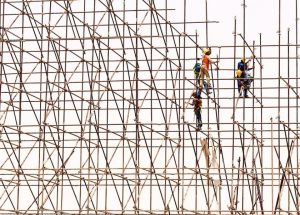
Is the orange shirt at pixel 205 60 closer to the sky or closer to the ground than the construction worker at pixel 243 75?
closer to the sky

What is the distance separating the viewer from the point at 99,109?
36406 mm

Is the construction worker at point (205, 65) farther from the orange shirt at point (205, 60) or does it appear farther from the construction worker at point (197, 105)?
the construction worker at point (197, 105)

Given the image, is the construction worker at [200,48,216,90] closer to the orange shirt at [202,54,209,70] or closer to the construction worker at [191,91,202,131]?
the orange shirt at [202,54,209,70]

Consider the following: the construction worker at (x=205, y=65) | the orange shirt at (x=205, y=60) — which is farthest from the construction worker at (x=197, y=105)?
the orange shirt at (x=205, y=60)

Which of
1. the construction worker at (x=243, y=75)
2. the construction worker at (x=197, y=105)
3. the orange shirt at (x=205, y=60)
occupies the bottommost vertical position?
the construction worker at (x=197, y=105)

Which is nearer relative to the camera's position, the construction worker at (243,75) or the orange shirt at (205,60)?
the construction worker at (243,75)

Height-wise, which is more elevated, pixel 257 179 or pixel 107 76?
pixel 107 76

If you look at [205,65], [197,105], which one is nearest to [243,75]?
[205,65]

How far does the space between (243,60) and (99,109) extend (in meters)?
3.67

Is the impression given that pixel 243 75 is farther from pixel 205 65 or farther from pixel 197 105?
pixel 197 105

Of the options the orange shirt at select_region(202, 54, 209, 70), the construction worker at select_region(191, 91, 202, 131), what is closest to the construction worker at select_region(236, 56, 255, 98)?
the orange shirt at select_region(202, 54, 209, 70)

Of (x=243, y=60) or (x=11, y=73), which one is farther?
(x=11, y=73)

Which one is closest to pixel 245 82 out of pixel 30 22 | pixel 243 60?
pixel 243 60

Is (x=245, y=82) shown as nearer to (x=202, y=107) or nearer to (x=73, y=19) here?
(x=202, y=107)
